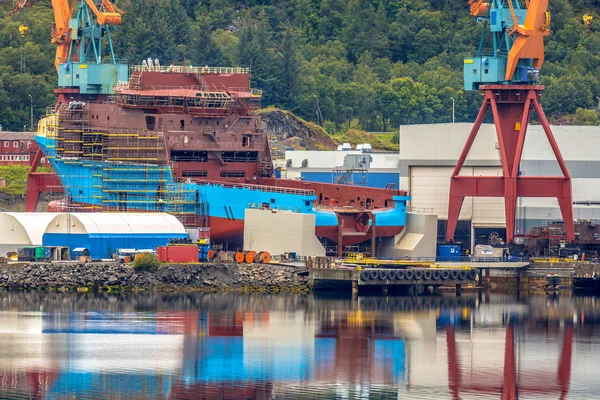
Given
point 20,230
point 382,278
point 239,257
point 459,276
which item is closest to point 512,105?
point 459,276

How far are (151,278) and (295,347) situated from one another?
58.0ft

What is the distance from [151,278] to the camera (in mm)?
87062

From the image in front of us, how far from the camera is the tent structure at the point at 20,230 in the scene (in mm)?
91812

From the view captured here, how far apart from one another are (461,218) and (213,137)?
50.4 feet

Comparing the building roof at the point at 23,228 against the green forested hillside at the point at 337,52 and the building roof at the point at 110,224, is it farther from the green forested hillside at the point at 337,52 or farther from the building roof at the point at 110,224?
the green forested hillside at the point at 337,52

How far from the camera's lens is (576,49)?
178 m

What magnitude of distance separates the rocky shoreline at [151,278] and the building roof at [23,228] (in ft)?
13.5

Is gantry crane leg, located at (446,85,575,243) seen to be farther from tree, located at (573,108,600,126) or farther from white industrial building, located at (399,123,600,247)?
tree, located at (573,108,600,126)

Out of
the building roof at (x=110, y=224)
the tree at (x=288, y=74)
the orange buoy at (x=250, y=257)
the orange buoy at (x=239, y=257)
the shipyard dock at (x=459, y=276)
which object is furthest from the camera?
the tree at (x=288, y=74)

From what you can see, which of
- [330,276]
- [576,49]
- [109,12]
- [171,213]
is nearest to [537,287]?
[330,276]

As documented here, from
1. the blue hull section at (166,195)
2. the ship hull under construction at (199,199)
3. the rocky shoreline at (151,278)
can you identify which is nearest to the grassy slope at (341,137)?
the blue hull section at (166,195)

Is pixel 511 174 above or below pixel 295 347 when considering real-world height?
above

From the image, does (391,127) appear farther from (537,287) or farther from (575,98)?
(537,287)

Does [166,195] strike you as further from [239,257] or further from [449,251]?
[449,251]
